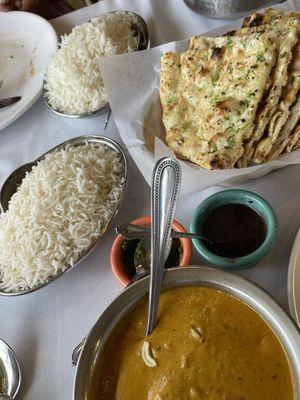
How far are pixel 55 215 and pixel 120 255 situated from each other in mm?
217

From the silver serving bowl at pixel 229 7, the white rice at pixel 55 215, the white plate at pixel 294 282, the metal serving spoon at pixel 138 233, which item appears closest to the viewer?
the white plate at pixel 294 282

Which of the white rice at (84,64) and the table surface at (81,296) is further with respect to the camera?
the white rice at (84,64)

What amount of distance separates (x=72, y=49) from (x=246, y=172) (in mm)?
831

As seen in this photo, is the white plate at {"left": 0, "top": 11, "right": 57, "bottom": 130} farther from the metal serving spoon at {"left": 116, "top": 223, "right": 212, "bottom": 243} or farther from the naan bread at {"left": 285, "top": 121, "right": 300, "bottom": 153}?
the naan bread at {"left": 285, "top": 121, "right": 300, "bottom": 153}

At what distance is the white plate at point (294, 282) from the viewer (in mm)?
997

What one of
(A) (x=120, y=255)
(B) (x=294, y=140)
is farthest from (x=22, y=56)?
(B) (x=294, y=140)

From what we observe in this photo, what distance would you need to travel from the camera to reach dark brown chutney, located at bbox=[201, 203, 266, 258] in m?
1.12

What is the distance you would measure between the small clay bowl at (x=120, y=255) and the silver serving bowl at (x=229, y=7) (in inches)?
32.4

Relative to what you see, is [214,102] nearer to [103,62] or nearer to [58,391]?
[103,62]

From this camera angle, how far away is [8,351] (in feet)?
3.88

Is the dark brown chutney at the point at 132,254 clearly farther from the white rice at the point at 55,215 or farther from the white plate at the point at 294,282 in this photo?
the white plate at the point at 294,282

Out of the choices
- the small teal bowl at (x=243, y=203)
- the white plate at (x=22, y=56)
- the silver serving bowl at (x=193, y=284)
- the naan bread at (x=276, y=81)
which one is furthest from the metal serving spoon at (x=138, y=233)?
the white plate at (x=22, y=56)

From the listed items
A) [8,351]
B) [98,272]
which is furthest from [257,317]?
[8,351]

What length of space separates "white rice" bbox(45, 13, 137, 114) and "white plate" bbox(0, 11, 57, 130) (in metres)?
0.12
